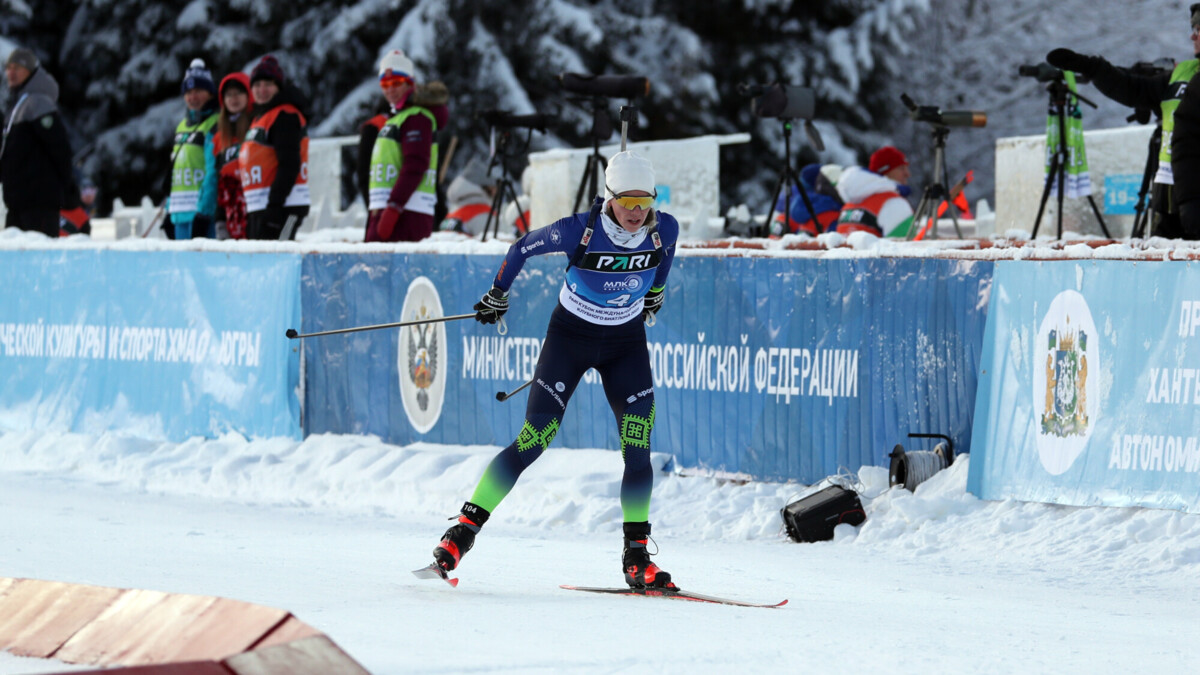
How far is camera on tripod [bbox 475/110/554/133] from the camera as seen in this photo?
42.3ft

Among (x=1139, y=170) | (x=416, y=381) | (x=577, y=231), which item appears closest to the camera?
(x=577, y=231)

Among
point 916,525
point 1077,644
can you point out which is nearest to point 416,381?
point 916,525

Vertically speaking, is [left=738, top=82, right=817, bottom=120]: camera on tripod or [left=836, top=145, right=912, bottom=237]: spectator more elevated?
[left=738, top=82, right=817, bottom=120]: camera on tripod

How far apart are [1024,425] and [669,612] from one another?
9.37 feet

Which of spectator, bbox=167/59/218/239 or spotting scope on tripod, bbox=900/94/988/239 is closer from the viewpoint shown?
spectator, bbox=167/59/218/239

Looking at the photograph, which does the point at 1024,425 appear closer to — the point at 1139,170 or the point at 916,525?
the point at 916,525

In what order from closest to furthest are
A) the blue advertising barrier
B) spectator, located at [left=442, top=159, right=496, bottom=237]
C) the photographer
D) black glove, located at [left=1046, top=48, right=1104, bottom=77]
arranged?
the blue advertising barrier, the photographer, black glove, located at [left=1046, top=48, right=1104, bottom=77], spectator, located at [left=442, top=159, right=496, bottom=237]

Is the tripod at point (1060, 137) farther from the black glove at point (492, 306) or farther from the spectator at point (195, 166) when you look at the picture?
the spectator at point (195, 166)

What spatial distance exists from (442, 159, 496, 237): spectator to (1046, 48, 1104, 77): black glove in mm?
8901

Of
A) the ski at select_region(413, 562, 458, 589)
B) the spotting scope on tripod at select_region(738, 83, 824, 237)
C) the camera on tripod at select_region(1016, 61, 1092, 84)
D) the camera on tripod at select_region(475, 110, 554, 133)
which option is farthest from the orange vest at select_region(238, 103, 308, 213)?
the ski at select_region(413, 562, 458, 589)

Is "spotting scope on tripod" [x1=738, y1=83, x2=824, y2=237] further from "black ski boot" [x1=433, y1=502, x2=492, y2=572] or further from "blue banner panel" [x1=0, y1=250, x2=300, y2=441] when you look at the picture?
"black ski boot" [x1=433, y1=502, x2=492, y2=572]

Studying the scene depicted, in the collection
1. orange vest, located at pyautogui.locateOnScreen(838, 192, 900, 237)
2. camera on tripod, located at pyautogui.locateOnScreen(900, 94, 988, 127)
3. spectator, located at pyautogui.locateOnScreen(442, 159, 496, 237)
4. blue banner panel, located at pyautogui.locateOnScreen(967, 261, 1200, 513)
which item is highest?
camera on tripod, located at pyautogui.locateOnScreen(900, 94, 988, 127)

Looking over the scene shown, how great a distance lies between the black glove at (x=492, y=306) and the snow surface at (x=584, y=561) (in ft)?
3.62

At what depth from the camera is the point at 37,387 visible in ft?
39.8
